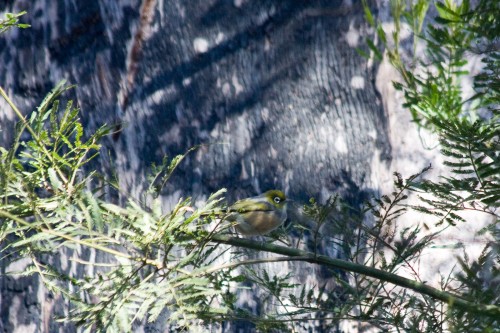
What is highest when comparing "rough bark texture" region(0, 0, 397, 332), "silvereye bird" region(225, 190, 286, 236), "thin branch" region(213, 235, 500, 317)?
"rough bark texture" region(0, 0, 397, 332)

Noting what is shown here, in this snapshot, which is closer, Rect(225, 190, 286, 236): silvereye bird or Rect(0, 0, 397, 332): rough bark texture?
Rect(225, 190, 286, 236): silvereye bird

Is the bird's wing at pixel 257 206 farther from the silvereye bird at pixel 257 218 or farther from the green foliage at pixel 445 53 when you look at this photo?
the green foliage at pixel 445 53

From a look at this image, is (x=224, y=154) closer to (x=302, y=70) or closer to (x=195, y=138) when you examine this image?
(x=195, y=138)

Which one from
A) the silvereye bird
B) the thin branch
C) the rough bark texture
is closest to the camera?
the thin branch

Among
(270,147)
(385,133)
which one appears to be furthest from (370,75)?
(270,147)

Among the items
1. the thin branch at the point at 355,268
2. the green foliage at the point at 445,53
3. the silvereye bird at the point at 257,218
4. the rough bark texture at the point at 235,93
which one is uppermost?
the rough bark texture at the point at 235,93

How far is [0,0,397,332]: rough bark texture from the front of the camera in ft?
7.02

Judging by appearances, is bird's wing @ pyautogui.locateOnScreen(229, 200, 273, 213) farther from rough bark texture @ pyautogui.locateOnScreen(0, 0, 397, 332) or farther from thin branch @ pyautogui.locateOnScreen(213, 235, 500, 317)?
rough bark texture @ pyautogui.locateOnScreen(0, 0, 397, 332)

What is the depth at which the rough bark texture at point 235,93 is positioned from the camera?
7.02ft

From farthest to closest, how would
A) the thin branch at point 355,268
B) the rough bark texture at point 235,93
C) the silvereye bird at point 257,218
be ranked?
1. the rough bark texture at point 235,93
2. the silvereye bird at point 257,218
3. the thin branch at point 355,268

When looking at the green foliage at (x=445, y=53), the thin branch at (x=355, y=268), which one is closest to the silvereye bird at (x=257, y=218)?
the thin branch at (x=355, y=268)

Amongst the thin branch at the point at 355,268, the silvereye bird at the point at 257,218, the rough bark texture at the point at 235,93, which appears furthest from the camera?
the rough bark texture at the point at 235,93

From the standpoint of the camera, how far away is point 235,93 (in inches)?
86.2

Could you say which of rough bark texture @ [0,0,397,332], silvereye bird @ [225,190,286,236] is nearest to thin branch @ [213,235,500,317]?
silvereye bird @ [225,190,286,236]
